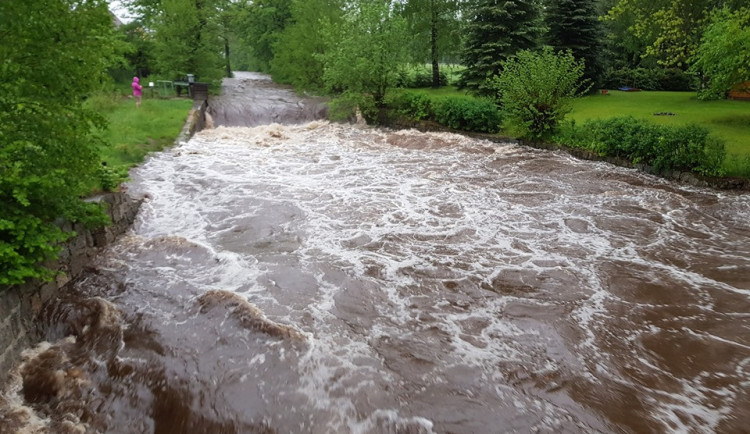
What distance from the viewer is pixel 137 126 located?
47.6 feet

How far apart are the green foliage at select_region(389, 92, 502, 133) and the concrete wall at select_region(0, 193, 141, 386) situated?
1164cm

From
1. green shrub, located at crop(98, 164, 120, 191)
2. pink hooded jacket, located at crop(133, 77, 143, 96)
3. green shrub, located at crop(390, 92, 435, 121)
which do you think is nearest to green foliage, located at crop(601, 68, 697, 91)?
green shrub, located at crop(390, 92, 435, 121)

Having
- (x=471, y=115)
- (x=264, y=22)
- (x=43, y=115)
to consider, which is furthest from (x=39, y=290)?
(x=264, y=22)

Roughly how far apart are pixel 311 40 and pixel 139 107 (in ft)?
37.1

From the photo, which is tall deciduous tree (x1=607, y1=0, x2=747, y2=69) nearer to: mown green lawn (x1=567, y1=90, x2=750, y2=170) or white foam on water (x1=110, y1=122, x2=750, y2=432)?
mown green lawn (x1=567, y1=90, x2=750, y2=170)

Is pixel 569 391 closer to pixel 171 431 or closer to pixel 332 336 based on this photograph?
pixel 332 336

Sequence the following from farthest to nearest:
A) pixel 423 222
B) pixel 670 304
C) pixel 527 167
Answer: pixel 527 167, pixel 423 222, pixel 670 304

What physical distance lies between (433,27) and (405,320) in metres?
23.9

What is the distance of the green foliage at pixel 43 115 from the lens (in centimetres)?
414

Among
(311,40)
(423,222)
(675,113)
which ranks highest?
(311,40)

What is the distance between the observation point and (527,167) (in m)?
12.2

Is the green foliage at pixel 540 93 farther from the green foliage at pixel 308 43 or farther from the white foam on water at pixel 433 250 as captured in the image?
the green foliage at pixel 308 43

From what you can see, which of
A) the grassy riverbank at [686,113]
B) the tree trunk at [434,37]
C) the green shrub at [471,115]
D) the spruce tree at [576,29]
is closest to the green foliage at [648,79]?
the spruce tree at [576,29]

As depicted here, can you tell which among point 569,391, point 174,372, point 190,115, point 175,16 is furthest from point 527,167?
point 175,16
